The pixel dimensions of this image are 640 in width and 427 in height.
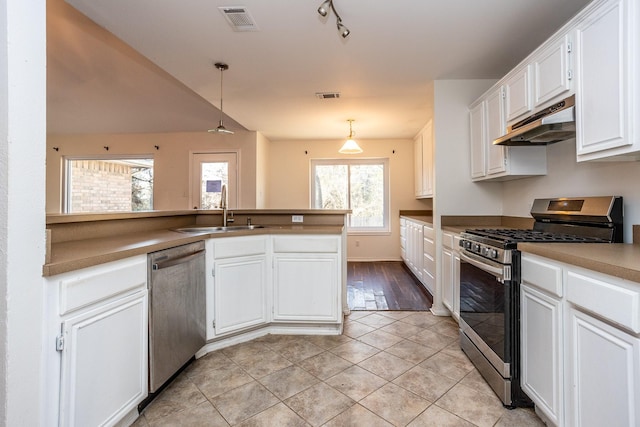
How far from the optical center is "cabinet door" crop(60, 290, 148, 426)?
1.16m

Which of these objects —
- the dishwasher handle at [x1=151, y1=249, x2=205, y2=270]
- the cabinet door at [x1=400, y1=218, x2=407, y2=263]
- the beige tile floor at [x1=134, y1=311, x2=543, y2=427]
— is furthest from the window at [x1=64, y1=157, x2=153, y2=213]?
the cabinet door at [x1=400, y1=218, x2=407, y2=263]

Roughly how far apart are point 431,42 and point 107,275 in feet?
8.64

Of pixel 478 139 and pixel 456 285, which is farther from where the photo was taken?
pixel 478 139

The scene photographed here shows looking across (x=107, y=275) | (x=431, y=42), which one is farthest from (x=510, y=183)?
(x=107, y=275)

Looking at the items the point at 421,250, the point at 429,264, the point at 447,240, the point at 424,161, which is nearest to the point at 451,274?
the point at 447,240

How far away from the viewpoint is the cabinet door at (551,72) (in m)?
1.69

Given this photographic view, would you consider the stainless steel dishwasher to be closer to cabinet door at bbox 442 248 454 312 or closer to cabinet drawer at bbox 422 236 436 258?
cabinet door at bbox 442 248 454 312

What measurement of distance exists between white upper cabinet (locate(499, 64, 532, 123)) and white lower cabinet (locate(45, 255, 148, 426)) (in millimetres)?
2604

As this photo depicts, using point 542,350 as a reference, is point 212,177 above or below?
above

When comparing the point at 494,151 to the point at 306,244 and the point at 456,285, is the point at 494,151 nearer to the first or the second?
the point at 456,285

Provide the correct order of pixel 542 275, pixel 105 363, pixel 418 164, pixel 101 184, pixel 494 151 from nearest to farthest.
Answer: pixel 105 363, pixel 542 275, pixel 494 151, pixel 418 164, pixel 101 184

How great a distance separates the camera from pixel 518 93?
2184mm

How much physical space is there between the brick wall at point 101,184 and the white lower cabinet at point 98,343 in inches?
198

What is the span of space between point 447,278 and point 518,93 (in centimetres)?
164
